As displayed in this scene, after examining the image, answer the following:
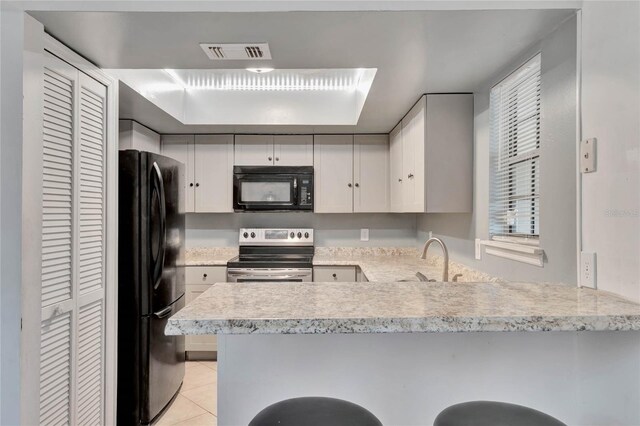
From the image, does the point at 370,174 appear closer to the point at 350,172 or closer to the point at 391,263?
the point at 350,172

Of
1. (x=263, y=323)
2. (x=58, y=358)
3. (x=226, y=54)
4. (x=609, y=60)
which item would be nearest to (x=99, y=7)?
(x=226, y=54)

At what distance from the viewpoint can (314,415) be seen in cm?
90

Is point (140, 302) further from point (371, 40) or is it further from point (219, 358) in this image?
point (371, 40)

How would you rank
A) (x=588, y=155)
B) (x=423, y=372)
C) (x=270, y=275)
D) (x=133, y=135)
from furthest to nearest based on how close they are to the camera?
(x=270, y=275) → (x=133, y=135) → (x=588, y=155) → (x=423, y=372)

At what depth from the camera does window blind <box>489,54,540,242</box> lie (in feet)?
5.39

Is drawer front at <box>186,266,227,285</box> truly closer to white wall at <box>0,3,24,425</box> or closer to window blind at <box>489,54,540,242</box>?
white wall at <box>0,3,24,425</box>

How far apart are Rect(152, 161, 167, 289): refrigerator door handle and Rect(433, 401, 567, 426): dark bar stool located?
6.13ft

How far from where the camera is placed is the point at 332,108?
→ 10.0 ft

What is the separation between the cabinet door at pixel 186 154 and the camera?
11.1 feet

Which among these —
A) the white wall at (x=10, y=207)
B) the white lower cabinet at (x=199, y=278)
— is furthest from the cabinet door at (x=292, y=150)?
the white wall at (x=10, y=207)

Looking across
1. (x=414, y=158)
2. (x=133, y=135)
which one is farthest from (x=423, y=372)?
(x=133, y=135)

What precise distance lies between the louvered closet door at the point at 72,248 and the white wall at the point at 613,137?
209cm

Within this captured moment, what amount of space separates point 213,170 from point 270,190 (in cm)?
60

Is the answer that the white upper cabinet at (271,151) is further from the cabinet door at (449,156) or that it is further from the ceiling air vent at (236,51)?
the ceiling air vent at (236,51)
